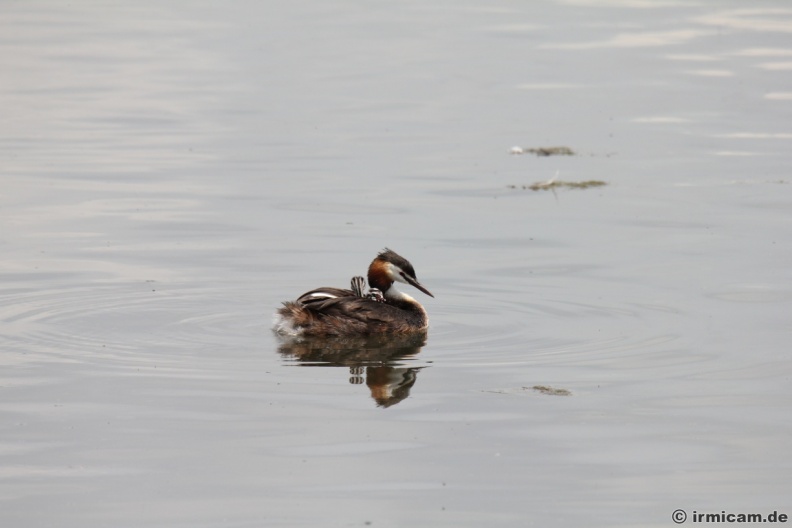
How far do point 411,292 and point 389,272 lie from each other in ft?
4.38

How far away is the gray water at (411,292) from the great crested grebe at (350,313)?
0.24m

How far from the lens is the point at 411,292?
48.4ft

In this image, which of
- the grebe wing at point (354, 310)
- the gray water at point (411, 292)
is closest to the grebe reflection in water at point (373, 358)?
the gray water at point (411, 292)

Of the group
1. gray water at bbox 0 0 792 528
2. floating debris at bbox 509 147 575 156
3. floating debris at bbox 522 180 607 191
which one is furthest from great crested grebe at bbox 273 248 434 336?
floating debris at bbox 509 147 575 156

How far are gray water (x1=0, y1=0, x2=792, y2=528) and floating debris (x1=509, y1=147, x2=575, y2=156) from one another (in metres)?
0.18

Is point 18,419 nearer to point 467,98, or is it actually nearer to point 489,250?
point 489,250

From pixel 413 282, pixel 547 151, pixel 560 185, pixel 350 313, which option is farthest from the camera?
pixel 547 151

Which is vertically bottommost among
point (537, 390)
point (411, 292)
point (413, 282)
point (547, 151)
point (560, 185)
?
point (411, 292)

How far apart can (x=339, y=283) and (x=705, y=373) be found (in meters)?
4.25

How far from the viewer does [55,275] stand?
14.3 m

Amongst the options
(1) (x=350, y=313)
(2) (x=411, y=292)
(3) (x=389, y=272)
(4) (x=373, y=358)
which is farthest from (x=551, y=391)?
(2) (x=411, y=292)

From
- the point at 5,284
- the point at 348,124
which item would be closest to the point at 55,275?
the point at 5,284

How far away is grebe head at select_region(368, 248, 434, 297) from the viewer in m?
13.3

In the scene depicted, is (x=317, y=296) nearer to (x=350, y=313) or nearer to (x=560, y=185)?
(x=350, y=313)
